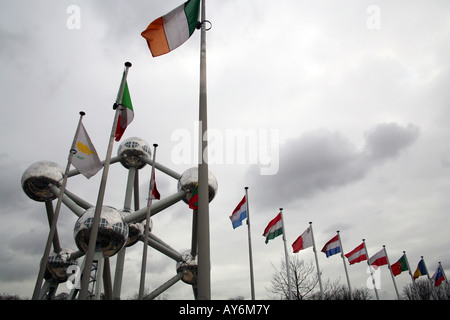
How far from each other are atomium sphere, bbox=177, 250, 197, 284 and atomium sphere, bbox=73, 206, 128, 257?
7.83 meters

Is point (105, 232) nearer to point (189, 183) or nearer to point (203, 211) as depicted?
point (189, 183)

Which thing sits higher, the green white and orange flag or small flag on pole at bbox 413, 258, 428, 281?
the green white and orange flag

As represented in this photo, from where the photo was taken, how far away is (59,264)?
1736 centimetres

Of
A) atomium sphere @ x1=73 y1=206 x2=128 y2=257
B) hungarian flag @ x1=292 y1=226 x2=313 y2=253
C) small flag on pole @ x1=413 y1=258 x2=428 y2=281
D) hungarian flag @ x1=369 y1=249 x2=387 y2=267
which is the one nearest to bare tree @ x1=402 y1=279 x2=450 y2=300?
small flag on pole @ x1=413 y1=258 x2=428 y2=281

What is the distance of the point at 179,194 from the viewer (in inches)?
671

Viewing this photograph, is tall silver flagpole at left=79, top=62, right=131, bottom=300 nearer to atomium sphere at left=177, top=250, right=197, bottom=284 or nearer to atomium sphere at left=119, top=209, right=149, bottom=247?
atomium sphere at left=119, top=209, right=149, bottom=247

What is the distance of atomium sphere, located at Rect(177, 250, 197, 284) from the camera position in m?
19.2
